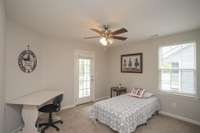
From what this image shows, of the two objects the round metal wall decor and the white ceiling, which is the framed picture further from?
the round metal wall decor

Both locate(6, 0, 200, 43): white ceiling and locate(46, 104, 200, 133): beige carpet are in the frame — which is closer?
locate(6, 0, 200, 43): white ceiling

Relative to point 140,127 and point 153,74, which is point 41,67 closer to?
point 140,127

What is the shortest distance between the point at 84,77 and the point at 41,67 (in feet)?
5.84

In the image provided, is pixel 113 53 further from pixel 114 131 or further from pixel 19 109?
pixel 19 109

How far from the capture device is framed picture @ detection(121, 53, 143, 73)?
4.28 meters

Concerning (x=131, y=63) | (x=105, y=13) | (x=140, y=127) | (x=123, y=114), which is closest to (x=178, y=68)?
(x=131, y=63)

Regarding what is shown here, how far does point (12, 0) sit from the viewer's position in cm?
174

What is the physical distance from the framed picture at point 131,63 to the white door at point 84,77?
141 cm

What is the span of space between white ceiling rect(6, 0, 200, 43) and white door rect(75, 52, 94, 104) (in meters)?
1.90

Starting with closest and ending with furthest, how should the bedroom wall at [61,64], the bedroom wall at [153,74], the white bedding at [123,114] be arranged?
the white bedding at [123,114]
the bedroom wall at [153,74]
the bedroom wall at [61,64]

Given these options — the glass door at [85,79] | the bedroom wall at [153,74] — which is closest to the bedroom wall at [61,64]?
the glass door at [85,79]

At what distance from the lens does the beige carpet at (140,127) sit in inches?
104

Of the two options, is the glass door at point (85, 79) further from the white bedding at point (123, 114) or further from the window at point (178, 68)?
the window at point (178, 68)

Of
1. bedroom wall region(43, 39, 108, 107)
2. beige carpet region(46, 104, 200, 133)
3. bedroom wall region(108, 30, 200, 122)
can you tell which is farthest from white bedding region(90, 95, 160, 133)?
bedroom wall region(43, 39, 108, 107)
